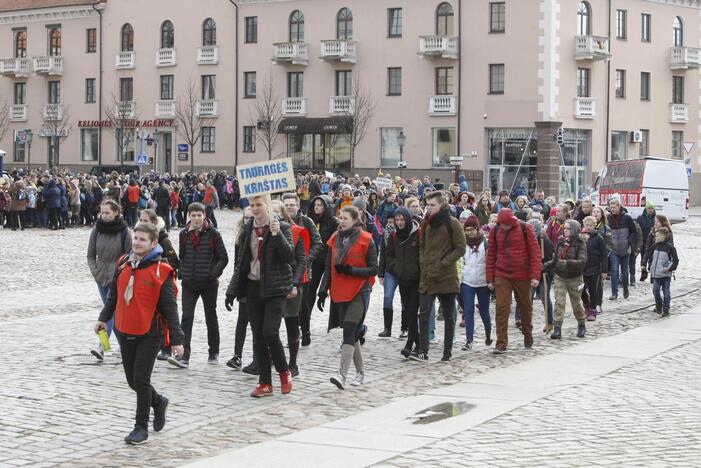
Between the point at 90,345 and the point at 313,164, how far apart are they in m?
46.8

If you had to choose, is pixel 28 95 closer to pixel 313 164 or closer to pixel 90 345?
pixel 313 164

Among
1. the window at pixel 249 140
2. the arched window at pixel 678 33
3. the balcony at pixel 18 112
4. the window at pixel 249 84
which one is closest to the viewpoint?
the arched window at pixel 678 33

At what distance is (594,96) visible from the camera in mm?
56688

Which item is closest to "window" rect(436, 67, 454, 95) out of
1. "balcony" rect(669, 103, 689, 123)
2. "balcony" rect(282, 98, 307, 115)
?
"balcony" rect(282, 98, 307, 115)

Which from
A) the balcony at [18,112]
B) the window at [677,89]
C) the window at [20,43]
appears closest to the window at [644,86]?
the window at [677,89]

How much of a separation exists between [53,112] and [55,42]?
3.94 metres

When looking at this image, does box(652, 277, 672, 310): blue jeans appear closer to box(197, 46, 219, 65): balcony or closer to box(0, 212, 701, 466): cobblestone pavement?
box(0, 212, 701, 466): cobblestone pavement

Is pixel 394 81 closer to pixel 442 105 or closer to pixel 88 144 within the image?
pixel 442 105

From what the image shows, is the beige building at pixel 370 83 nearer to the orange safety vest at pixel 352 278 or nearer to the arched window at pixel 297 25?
the arched window at pixel 297 25

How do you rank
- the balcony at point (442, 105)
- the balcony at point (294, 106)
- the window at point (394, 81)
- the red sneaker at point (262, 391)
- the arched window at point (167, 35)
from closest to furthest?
the red sneaker at point (262, 391) → the balcony at point (442, 105) → the window at point (394, 81) → the balcony at point (294, 106) → the arched window at point (167, 35)

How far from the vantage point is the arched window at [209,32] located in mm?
63500

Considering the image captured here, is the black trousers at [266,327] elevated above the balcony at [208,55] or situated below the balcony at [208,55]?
below

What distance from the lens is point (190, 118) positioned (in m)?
63.4

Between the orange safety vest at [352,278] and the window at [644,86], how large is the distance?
161ft
